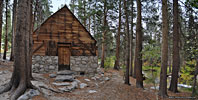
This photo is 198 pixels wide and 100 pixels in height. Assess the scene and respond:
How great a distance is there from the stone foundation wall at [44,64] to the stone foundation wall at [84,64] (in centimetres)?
139

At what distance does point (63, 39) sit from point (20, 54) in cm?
521

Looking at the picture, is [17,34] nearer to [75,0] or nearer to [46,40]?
[46,40]

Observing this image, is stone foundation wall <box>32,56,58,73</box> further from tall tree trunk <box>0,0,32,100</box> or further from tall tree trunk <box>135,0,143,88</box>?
tall tree trunk <box>135,0,143,88</box>

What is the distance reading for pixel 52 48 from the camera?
32.2 ft

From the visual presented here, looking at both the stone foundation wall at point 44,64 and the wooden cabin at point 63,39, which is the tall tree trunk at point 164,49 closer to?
the wooden cabin at point 63,39

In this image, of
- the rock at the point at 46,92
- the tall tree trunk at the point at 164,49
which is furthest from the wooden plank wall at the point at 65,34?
the tall tree trunk at the point at 164,49

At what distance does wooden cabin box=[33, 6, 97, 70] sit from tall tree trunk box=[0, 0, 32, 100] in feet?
15.4

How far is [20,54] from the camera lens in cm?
490

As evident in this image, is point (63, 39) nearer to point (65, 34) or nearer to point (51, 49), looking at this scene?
point (65, 34)

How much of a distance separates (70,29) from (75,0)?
11.7m

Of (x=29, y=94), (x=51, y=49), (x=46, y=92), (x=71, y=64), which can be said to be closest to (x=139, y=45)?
(x=71, y=64)

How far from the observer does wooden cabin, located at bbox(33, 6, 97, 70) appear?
9734 millimetres

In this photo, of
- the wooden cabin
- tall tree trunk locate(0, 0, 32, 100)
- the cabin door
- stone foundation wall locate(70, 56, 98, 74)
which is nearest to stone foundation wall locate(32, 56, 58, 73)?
the wooden cabin

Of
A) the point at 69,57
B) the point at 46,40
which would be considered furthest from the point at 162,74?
the point at 46,40
